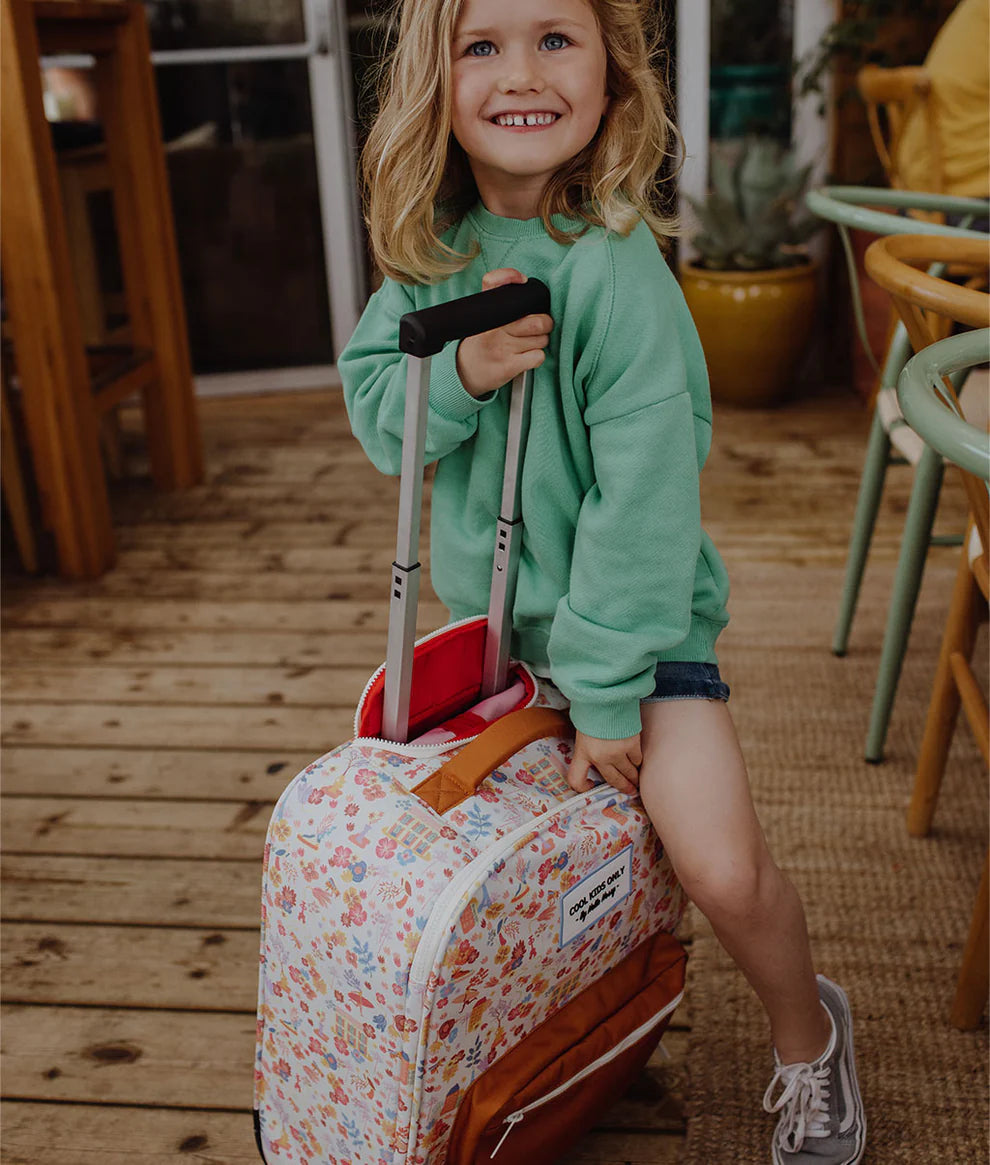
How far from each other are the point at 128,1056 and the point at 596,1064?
1.99 ft

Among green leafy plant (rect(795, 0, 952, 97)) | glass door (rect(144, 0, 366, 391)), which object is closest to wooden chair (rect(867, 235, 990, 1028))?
green leafy plant (rect(795, 0, 952, 97))

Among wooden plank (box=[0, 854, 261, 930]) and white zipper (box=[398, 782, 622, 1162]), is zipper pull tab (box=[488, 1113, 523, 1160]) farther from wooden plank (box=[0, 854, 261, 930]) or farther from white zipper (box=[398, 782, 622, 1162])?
wooden plank (box=[0, 854, 261, 930])

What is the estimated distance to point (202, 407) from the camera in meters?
3.85

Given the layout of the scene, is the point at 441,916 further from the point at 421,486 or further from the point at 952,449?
the point at 952,449

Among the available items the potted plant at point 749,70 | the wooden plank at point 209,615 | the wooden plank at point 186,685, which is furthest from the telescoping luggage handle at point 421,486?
the potted plant at point 749,70

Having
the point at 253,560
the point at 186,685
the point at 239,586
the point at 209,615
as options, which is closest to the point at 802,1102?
the point at 186,685

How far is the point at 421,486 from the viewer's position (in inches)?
35.7

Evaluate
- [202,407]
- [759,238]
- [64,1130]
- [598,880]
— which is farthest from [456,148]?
[202,407]

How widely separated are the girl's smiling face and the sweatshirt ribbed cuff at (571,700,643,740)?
18.3 inches

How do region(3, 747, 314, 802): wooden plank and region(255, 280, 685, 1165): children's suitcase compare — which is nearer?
region(255, 280, 685, 1165): children's suitcase

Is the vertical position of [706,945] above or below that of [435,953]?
below

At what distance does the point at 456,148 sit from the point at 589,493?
0.34m

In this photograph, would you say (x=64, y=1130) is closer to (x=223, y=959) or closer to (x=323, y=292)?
(x=223, y=959)

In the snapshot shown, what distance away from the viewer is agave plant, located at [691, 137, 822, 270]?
3473 mm
